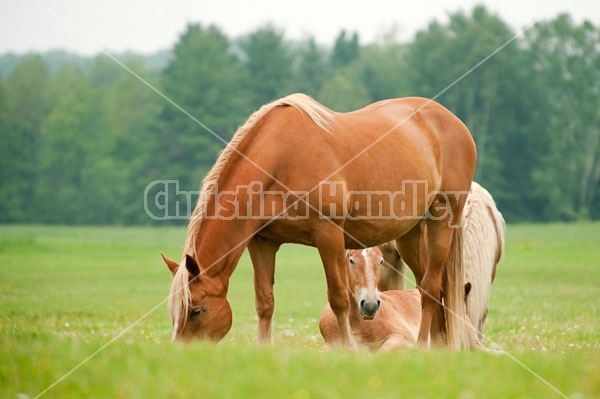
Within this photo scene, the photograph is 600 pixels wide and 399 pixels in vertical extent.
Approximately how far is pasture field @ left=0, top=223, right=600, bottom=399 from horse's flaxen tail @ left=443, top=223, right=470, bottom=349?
26.4 inches

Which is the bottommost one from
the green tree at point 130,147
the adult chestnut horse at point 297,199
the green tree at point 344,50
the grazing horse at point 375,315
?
the grazing horse at point 375,315

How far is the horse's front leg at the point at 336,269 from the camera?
267 inches

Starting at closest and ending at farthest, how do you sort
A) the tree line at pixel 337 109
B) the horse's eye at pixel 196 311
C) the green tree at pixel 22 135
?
the horse's eye at pixel 196 311
the tree line at pixel 337 109
the green tree at pixel 22 135

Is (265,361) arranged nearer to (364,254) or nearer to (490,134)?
(364,254)

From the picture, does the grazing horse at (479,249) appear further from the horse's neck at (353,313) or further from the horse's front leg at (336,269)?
the horse's front leg at (336,269)

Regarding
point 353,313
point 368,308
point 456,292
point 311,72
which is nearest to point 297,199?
point 368,308

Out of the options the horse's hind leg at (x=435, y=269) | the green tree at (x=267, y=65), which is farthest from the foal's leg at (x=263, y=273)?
the green tree at (x=267, y=65)

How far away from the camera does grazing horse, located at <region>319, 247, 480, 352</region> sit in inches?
311

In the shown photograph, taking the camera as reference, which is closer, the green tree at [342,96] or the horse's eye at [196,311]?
the horse's eye at [196,311]

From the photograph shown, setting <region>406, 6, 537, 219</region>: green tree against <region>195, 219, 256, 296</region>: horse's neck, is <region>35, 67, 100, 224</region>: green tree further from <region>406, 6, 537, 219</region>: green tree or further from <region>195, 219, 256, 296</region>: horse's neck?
<region>195, 219, 256, 296</region>: horse's neck

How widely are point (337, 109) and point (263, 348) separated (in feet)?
168

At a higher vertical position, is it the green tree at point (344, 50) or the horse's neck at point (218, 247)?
the green tree at point (344, 50)

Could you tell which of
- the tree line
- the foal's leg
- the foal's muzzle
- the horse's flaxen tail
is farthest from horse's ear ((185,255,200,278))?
the tree line

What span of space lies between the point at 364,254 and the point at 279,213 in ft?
5.70
